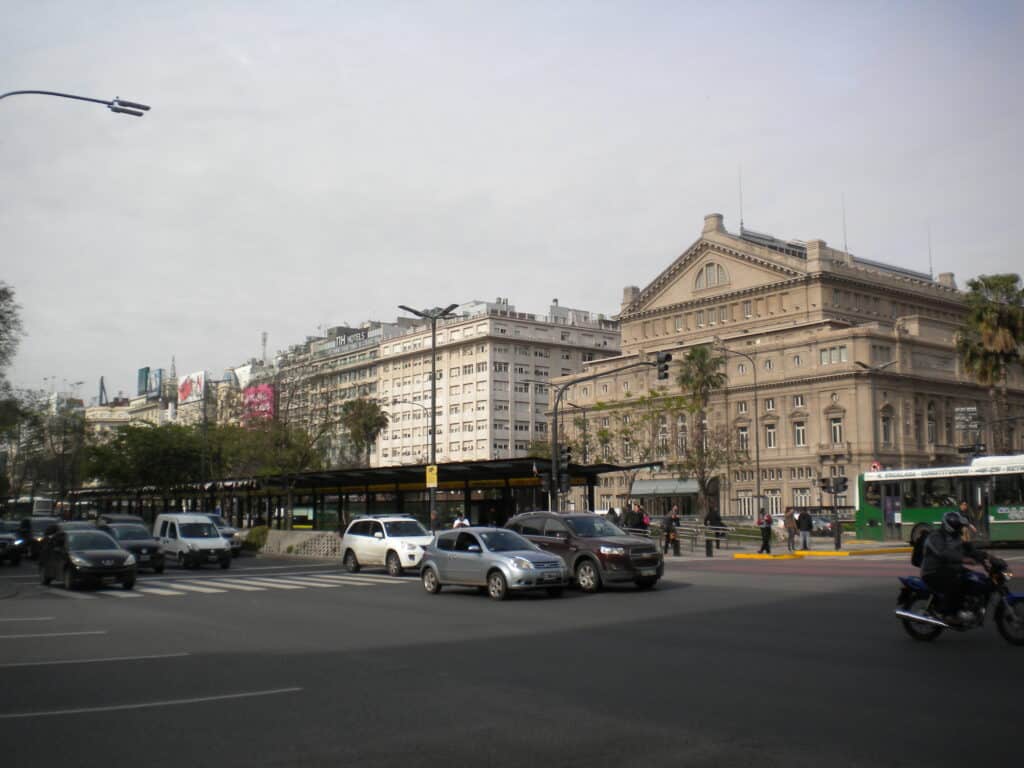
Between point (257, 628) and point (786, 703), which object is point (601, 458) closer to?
point (257, 628)

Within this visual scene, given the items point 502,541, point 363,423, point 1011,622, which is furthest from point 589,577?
point 363,423

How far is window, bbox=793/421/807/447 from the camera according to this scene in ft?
274

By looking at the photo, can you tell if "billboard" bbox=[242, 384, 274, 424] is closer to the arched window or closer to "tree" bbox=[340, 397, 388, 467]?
"tree" bbox=[340, 397, 388, 467]

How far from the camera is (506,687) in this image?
9.62 metres

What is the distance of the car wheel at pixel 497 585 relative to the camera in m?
19.8

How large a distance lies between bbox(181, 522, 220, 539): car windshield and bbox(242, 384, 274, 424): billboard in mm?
19007

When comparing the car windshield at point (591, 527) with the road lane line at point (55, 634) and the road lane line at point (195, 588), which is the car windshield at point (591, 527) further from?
the road lane line at point (55, 634)

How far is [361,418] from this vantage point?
9031cm

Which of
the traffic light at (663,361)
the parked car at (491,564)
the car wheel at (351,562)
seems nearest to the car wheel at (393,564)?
the car wheel at (351,562)

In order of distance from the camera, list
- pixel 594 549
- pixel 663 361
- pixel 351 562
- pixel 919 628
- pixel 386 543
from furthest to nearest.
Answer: pixel 663 361 < pixel 351 562 < pixel 386 543 < pixel 594 549 < pixel 919 628

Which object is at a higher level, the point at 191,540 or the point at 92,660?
the point at 191,540

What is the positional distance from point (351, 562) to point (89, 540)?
762 centimetres

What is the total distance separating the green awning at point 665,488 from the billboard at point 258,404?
40.4 metres

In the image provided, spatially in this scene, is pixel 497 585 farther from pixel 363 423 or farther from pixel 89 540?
pixel 363 423
